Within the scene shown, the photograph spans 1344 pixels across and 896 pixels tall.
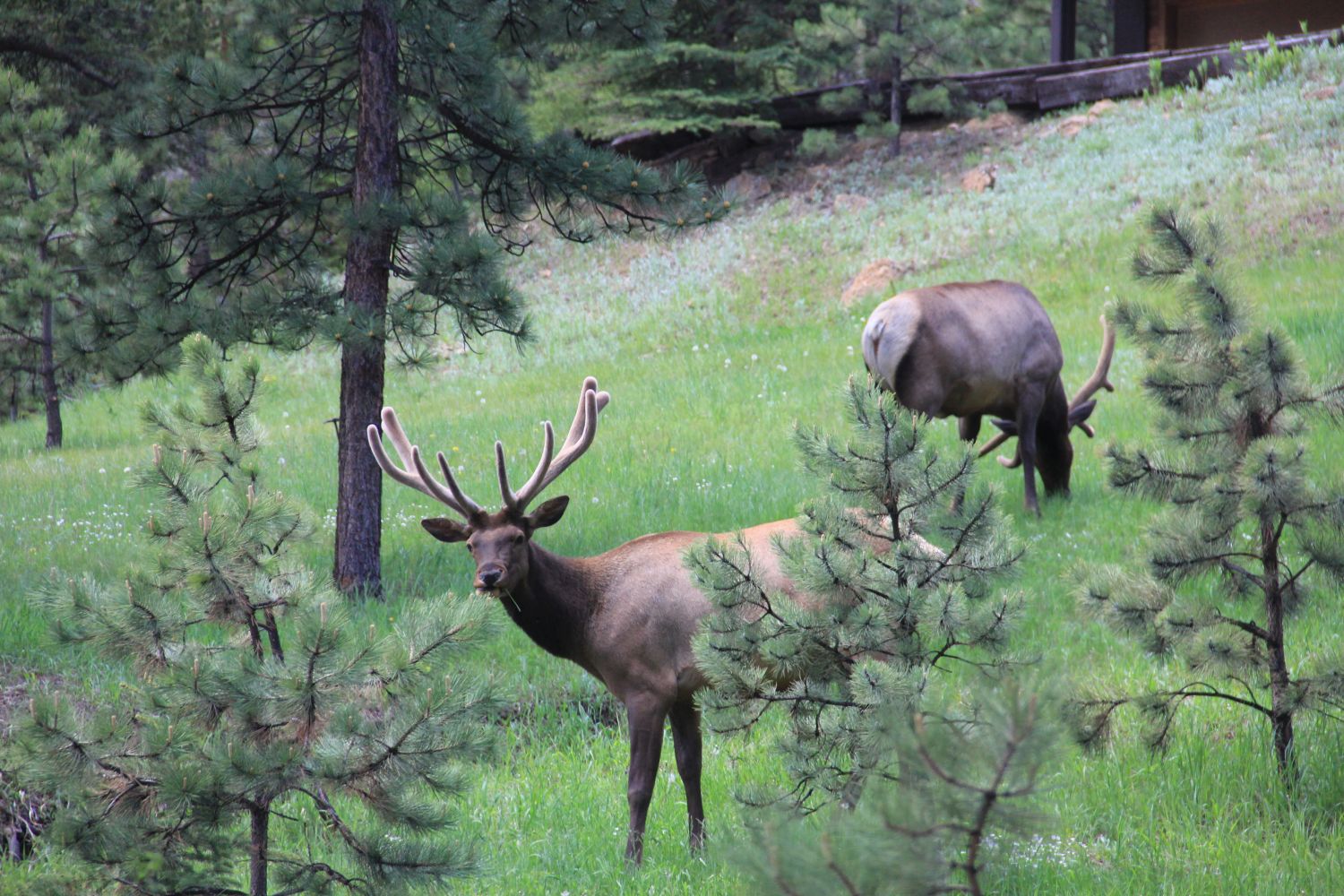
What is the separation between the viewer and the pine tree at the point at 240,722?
3328 mm

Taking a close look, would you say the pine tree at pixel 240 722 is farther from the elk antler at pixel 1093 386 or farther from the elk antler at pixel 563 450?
the elk antler at pixel 1093 386

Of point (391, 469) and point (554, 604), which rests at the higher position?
point (391, 469)

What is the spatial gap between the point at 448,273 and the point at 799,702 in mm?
4668

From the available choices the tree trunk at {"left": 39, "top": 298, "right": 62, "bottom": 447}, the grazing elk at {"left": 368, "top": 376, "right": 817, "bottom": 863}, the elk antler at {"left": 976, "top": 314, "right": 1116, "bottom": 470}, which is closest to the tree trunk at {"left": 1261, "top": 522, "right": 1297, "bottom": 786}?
the grazing elk at {"left": 368, "top": 376, "right": 817, "bottom": 863}

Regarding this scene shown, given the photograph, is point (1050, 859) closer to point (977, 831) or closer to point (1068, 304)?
point (977, 831)

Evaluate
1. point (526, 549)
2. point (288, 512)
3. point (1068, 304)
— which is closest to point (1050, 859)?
point (526, 549)

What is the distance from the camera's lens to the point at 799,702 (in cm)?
405

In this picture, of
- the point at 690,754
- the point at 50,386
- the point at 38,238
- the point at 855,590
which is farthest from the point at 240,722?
the point at 50,386

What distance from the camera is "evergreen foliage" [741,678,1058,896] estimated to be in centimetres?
221

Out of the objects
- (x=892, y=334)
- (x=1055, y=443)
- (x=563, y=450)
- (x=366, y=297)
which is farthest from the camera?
(x=1055, y=443)

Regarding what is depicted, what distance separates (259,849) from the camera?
3582 mm

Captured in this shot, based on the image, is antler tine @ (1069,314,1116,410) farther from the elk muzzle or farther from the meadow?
the elk muzzle

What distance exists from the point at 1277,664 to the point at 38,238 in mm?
15265

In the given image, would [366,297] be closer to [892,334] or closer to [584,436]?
[584,436]
